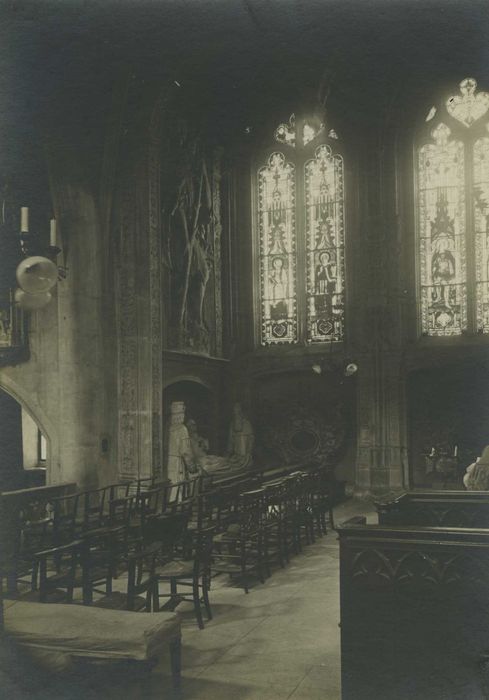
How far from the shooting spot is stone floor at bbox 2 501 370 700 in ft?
14.4

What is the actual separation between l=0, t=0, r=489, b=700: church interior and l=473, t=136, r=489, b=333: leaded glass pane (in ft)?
0.20

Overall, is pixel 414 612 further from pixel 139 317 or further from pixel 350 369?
pixel 350 369

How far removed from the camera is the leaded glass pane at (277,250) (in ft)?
52.5

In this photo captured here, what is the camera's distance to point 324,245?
15.7m

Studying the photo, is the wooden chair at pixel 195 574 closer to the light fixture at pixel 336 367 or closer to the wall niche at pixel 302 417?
the light fixture at pixel 336 367

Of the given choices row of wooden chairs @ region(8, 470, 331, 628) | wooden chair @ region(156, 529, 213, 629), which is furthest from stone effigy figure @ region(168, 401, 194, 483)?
wooden chair @ region(156, 529, 213, 629)

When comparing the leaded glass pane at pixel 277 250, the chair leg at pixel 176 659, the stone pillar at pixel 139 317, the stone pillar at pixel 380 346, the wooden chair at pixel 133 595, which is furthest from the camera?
the leaded glass pane at pixel 277 250

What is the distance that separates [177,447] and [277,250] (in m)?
5.97

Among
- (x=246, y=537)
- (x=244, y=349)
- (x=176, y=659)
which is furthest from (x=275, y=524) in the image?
(x=244, y=349)

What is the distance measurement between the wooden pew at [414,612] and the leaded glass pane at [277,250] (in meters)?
11.9

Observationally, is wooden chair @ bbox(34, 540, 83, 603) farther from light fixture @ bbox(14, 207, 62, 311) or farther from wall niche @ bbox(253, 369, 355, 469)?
wall niche @ bbox(253, 369, 355, 469)

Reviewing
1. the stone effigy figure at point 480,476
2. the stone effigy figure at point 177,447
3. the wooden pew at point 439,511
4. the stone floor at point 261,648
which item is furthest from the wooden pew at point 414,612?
the stone effigy figure at point 177,447

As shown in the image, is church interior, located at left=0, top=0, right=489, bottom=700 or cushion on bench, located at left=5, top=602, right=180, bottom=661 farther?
church interior, located at left=0, top=0, right=489, bottom=700

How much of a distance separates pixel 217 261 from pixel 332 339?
10.6ft
